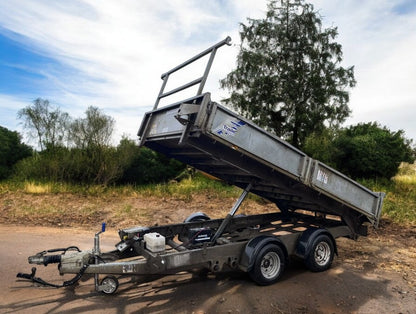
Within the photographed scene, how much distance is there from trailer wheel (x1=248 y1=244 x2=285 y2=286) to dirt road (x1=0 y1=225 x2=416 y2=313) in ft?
0.42

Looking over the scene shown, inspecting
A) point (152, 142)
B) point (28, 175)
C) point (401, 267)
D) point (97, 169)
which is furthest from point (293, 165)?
point (28, 175)

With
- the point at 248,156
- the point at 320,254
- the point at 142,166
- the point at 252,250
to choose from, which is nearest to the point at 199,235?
the point at 252,250

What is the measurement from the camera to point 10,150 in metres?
15.5

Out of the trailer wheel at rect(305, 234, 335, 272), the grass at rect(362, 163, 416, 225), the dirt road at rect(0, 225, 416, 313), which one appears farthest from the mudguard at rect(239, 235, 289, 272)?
the grass at rect(362, 163, 416, 225)

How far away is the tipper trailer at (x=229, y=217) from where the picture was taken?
13.8ft

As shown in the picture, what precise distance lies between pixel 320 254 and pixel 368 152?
9597 millimetres

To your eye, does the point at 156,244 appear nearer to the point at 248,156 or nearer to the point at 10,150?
the point at 248,156

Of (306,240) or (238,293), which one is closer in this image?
(238,293)

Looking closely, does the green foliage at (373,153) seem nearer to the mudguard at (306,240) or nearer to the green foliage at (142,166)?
the green foliage at (142,166)

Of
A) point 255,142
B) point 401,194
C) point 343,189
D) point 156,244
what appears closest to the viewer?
point 156,244

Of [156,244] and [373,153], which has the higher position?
[373,153]

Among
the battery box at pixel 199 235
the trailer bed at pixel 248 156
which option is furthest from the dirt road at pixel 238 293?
the trailer bed at pixel 248 156

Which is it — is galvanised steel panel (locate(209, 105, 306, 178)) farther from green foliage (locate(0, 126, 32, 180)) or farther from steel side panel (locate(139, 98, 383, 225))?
green foliage (locate(0, 126, 32, 180))

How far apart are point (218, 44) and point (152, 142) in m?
2.18
